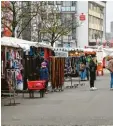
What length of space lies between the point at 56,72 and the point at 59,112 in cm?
963

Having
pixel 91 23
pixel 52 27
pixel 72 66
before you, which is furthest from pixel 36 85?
pixel 91 23

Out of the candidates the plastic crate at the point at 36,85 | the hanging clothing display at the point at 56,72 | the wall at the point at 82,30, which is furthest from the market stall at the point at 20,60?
the wall at the point at 82,30

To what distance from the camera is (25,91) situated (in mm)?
22219

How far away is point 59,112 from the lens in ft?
50.9

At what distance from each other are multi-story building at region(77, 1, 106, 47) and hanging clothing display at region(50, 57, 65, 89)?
83.9m

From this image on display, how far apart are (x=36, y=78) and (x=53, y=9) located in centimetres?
3023

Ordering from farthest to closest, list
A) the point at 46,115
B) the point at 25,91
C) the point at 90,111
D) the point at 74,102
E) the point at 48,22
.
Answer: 1. the point at 48,22
2. the point at 25,91
3. the point at 74,102
4. the point at 90,111
5. the point at 46,115

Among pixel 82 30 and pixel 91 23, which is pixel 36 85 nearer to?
pixel 82 30

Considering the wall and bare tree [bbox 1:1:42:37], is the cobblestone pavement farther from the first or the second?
the wall

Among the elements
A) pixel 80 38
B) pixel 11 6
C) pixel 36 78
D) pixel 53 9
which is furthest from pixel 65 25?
pixel 80 38

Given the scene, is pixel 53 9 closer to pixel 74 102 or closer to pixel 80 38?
pixel 74 102

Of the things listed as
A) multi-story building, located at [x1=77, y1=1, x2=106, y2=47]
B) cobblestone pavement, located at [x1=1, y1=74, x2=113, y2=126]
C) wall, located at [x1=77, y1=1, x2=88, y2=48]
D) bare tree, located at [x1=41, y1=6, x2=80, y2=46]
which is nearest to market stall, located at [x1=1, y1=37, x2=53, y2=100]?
cobblestone pavement, located at [x1=1, y1=74, x2=113, y2=126]

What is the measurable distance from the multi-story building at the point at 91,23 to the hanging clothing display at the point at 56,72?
275 ft

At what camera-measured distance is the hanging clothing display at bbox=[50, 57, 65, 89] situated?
24828 mm
